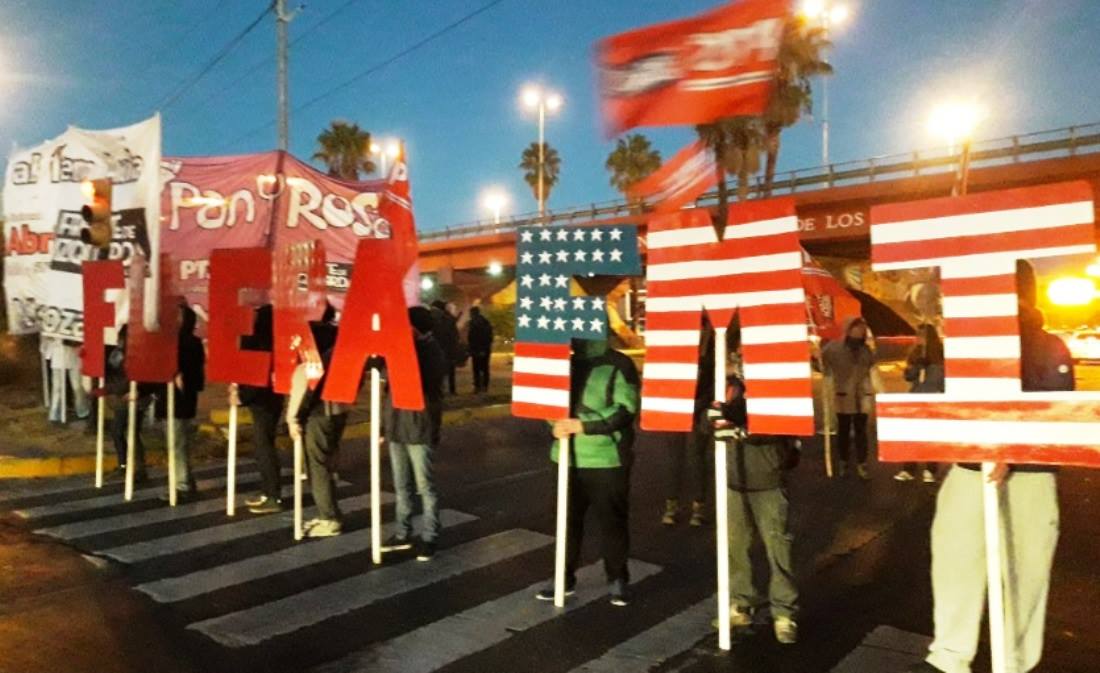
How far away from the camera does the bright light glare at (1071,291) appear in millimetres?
29672

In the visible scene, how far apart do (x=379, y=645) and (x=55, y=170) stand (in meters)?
11.4

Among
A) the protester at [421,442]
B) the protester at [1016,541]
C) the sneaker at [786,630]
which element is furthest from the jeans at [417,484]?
the protester at [1016,541]

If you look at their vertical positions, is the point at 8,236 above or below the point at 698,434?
above

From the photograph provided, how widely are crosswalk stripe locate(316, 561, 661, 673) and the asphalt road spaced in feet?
0.05

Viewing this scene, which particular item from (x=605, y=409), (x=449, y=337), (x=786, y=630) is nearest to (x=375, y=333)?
(x=605, y=409)

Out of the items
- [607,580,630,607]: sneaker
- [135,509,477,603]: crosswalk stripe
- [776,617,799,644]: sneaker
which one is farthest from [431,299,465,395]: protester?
[776,617,799,644]: sneaker

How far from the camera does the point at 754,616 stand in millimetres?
5523

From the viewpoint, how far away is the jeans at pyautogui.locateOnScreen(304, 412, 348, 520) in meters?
7.64

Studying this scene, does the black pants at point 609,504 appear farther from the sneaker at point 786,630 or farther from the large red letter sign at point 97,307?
the large red letter sign at point 97,307

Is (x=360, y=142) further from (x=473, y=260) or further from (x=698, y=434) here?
(x=698, y=434)

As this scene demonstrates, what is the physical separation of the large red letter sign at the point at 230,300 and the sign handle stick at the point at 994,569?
6.75m

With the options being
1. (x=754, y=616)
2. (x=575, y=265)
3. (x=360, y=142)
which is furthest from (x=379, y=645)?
(x=360, y=142)

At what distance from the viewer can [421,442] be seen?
7.01 meters

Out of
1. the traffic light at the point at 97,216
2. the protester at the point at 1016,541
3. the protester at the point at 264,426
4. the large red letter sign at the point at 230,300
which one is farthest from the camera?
the traffic light at the point at 97,216
